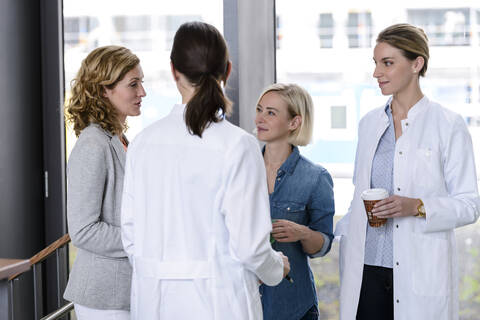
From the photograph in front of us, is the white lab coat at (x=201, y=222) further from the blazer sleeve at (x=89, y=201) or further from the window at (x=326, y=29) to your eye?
the window at (x=326, y=29)

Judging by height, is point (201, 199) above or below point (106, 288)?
above

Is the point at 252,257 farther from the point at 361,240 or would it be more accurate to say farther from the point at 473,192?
the point at 473,192

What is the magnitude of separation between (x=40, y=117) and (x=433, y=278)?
2.20 m

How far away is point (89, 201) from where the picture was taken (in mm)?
1745

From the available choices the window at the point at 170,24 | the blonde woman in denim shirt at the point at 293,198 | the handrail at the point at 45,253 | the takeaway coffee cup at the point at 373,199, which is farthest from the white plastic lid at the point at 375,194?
the window at the point at 170,24

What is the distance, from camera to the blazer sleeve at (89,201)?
1.74 metres

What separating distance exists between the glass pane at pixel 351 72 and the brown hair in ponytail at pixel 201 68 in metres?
1.38

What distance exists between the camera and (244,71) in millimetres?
2816

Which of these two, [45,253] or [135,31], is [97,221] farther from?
[135,31]

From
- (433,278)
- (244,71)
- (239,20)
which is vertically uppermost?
(239,20)

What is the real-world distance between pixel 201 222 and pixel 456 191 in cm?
101

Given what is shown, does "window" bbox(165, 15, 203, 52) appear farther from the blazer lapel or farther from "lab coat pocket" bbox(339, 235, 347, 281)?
"lab coat pocket" bbox(339, 235, 347, 281)

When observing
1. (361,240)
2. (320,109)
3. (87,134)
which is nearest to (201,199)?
(87,134)

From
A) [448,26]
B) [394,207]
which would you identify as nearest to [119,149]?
[394,207]
